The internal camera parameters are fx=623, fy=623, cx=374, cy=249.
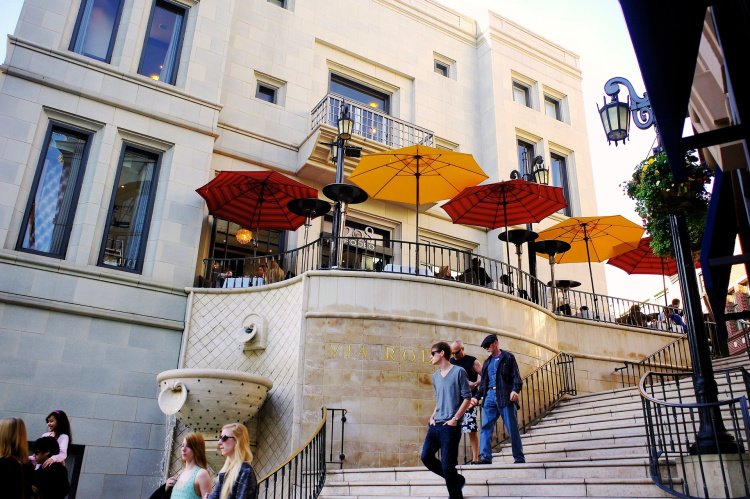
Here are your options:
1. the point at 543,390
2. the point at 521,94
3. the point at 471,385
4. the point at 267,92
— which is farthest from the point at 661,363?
the point at 267,92

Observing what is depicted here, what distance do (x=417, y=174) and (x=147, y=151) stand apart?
6265mm

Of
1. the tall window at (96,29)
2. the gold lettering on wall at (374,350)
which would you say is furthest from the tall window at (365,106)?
the gold lettering on wall at (374,350)

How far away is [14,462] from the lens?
4473 millimetres

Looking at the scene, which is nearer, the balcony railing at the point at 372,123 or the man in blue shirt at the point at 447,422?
the man in blue shirt at the point at 447,422

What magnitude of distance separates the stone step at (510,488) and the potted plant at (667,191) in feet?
10.4

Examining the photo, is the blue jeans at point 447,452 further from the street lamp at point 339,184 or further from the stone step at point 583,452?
the street lamp at point 339,184

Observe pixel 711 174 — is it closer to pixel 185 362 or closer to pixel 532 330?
pixel 532 330

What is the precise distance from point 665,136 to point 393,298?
28.8ft

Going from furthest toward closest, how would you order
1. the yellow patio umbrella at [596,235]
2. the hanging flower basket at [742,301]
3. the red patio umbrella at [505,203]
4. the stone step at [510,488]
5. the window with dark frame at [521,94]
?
the window with dark frame at [521,94], the hanging flower basket at [742,301], the yellow patio umbrella at [596,235], the red patio umbrella at [505,203], the stone step at [510,488]

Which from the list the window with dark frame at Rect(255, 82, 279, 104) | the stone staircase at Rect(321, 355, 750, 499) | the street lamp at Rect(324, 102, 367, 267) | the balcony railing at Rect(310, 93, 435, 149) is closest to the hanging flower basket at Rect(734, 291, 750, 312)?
the stone staircase at Rect(321, 355, 750, 499)

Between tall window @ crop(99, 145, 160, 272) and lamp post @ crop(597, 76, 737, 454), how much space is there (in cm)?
976

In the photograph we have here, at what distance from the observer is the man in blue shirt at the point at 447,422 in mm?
6586

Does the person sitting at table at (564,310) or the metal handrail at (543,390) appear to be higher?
the person sitting at table at (564,310)

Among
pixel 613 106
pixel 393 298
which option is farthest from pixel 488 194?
pixel 613 106
